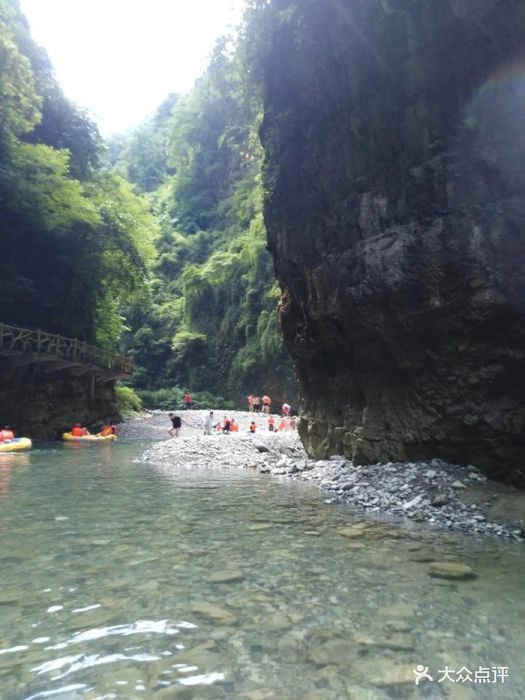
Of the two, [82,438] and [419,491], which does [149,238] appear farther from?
[419,491]

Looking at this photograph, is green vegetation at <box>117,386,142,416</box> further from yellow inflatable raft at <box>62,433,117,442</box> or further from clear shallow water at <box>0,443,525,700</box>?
clear shallow water at <box>0,443,525,700</box>

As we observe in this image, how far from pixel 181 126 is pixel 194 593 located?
71759mm

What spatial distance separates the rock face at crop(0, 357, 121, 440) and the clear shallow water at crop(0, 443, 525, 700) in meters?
16.4

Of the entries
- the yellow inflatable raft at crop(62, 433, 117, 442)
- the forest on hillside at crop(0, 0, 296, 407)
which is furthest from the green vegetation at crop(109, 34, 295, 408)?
the yellow inflatable raft at crop(62, 433, 117, 442)

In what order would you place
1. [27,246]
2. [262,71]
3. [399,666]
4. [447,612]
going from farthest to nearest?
1. [27,246]
2. [262,71]
3. [447,612]
4. [399,666]

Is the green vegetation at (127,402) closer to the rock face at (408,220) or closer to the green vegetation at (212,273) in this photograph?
the green vegetation at (212,273)

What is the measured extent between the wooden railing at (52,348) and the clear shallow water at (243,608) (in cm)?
1402

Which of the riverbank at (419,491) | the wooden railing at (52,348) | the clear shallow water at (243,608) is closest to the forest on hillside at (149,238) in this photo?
the wooden railing at (52,348)

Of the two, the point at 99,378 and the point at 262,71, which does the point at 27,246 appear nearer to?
the point at 99,378

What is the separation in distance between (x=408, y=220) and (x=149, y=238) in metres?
23.5

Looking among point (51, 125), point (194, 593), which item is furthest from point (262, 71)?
point (51, 125)

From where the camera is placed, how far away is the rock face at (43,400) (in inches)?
875

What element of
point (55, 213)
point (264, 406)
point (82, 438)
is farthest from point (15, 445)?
point (264, 406)

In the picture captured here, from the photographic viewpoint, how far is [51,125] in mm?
26734
